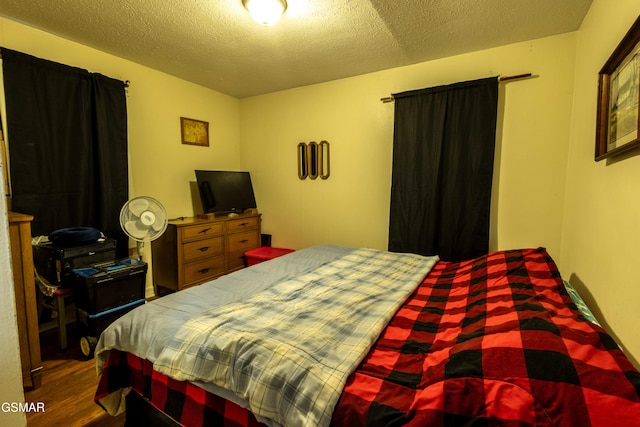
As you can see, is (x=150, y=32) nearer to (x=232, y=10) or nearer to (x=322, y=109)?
(x=232, y=10)

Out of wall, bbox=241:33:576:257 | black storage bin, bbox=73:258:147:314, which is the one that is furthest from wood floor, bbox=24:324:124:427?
wall, bbox=241:33:576:257

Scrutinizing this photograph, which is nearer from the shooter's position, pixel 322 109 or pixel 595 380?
pixel 595 380

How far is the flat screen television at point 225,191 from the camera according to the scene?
3.38 m

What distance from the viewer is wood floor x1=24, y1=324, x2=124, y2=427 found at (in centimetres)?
156

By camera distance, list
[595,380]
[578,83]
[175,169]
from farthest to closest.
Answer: [175,169] → [578,83] → [595,380]

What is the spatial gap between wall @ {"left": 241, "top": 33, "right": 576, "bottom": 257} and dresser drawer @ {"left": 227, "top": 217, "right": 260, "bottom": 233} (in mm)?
236

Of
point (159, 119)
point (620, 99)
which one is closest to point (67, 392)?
point (159, 119)

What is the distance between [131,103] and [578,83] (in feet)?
12.7

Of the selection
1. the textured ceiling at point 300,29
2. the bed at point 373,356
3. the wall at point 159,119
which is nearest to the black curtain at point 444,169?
the textured ceiling at point 300,29

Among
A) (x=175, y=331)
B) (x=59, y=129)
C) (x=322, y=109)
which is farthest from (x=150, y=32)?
(x=175, y=331)

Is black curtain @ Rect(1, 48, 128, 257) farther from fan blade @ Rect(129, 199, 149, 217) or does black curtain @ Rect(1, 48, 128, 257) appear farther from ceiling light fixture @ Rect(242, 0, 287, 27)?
ceiling light fixture @ Rect(242, 0, 287, 27)

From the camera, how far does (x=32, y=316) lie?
1.80m

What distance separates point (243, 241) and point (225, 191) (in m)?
0.65

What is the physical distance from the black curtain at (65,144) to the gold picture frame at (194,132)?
68 centimetres
